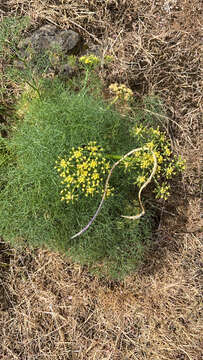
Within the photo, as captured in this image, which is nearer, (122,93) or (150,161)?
(150,161)

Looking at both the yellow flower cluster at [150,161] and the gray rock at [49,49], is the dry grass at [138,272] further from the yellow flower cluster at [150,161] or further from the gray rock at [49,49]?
the yellow flower cluster at [150,161]

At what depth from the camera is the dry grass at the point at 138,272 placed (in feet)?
12.7

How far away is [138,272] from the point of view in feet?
12.8

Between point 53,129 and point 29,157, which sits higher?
point 53,129

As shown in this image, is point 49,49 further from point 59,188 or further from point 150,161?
point 150,161

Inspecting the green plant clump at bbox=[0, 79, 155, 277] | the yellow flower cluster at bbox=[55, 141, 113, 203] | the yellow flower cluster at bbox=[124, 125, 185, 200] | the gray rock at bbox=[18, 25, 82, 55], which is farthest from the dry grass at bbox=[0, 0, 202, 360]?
the yellow flower cluster at bbox=[55, 141, 113, 203]

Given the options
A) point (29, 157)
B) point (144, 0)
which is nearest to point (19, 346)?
point (29, 157)

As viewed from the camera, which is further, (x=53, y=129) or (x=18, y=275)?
(x=18, y=275)

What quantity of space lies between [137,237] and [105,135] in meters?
1.18

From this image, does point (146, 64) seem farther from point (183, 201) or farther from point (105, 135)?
point (183, 201)

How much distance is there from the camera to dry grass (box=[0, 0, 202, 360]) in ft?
12.7

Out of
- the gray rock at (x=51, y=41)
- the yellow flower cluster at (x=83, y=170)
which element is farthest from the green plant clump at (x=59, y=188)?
the gray rock at (x=51, y=41)

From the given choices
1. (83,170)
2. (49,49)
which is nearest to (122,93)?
(49,49)

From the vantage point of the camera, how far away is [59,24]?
393cm
